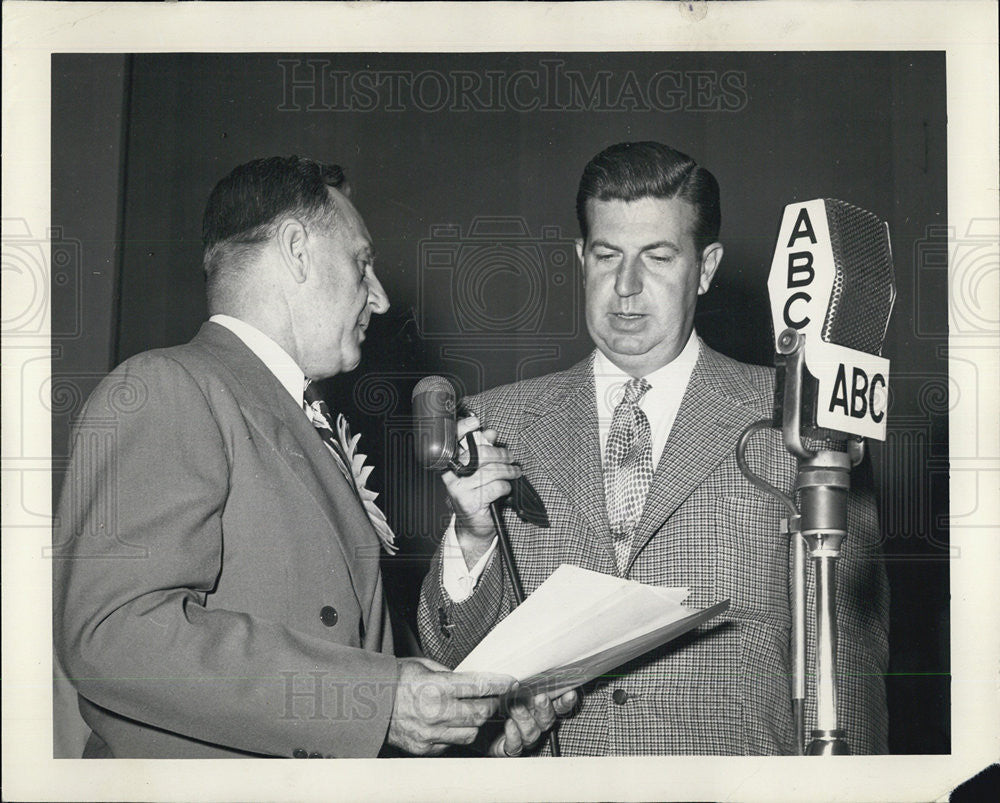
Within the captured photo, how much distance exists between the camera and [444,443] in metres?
2.46

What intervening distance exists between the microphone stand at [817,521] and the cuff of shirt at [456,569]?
619 millimetres

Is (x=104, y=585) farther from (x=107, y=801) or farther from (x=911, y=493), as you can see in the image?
(x=911, y=493)

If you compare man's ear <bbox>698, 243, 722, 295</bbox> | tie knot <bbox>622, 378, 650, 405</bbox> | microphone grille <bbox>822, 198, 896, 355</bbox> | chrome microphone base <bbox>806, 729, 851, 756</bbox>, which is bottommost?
chrome microphone base <bbox>806, 729, 851, 756</bbox>

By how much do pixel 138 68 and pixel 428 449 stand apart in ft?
3.10

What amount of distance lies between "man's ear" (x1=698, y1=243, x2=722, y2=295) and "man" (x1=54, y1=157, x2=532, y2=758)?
75 centimetres

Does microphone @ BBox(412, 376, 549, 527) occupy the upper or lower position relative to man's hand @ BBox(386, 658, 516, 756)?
upper

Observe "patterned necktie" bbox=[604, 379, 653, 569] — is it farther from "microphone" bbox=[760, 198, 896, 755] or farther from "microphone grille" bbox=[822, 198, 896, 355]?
"microphone grille" bbox=[822, 198, 896, 355]

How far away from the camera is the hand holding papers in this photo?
83.4 inches

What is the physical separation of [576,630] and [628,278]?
0.73 m

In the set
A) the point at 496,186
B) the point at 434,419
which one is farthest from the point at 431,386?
the point at 496,186

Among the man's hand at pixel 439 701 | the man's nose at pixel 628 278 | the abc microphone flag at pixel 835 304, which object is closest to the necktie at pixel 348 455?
the man's hand at pixel 439 701

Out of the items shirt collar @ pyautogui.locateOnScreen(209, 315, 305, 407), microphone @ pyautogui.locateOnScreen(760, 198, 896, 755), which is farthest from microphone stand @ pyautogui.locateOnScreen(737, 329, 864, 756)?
shirt collar @ pyautogui.locateOnScreen(209, 315, 305, 407)

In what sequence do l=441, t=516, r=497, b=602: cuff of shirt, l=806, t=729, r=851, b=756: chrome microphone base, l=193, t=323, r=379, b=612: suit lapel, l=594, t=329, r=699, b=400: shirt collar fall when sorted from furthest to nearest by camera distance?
1. l=594, t=329, r=699, b=400: shirt collar
2. l=441, t=516, r=497, b=602: cuff of shirt
3. l=193, t=323, r=379, b=612: suit lapel
4. l=806, t=729, r=851, b=756: chrome microphone base

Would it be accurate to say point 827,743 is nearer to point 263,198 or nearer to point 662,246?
point 662,246
